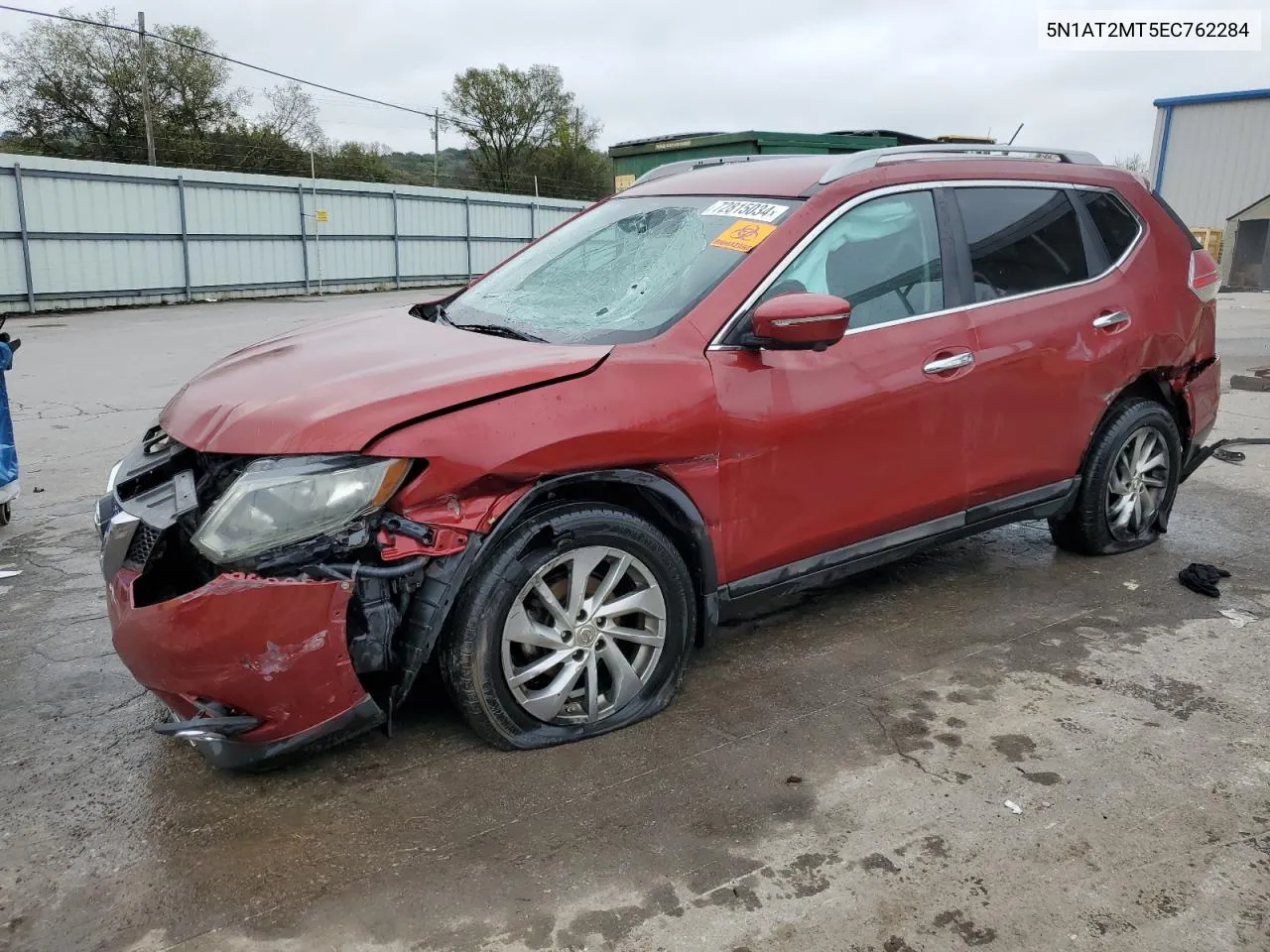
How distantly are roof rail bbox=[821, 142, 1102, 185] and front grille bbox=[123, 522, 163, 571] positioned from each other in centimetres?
243

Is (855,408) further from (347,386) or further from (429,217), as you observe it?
(429,217)

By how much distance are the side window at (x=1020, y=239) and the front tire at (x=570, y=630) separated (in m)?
1.80

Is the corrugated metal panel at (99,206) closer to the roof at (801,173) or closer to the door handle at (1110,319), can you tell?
the roof at (801,173)

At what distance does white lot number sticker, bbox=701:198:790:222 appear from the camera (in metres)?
3.46

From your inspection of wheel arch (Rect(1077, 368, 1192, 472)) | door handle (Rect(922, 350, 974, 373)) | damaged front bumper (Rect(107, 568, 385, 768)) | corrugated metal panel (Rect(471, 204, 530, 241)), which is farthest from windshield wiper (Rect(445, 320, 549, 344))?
corrugated metal panel (Rect(471, 204, 530, 241))

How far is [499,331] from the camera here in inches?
134

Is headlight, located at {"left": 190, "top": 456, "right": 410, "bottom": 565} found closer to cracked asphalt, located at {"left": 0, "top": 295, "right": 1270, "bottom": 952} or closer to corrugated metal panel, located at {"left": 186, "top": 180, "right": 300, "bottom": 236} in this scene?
cracked asphalt, located at {"left": 0, "top": 295, "right": 1270, "bottom": 952}

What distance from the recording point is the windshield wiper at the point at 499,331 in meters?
3.28

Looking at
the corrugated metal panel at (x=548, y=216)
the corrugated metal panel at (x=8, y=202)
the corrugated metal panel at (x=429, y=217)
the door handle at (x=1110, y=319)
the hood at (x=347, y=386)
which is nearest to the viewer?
the hood at (x=347, y=386)

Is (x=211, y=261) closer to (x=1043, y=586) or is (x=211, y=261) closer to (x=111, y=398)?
(x=111, y=398)

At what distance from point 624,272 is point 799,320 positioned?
0.80 meters

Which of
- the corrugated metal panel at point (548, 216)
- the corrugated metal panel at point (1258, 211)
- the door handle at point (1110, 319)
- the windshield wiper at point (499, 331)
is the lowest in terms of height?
the windshield wiper at point (499, 331)

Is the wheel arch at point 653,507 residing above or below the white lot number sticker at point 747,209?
below

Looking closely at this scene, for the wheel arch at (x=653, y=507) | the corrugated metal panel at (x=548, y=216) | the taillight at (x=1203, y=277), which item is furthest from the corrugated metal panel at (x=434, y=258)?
the wheel arch at (x=653, y=507)
